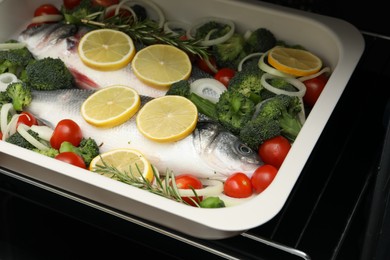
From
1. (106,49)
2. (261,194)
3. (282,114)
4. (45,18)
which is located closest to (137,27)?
(106,49)

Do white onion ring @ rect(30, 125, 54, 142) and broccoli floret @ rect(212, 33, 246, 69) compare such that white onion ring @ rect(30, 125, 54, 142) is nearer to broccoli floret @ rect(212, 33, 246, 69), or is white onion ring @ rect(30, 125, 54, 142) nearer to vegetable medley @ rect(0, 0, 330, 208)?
vegetable medley @ rect(0, 0, 330, 208)

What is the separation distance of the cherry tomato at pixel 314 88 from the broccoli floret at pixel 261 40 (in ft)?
0.56

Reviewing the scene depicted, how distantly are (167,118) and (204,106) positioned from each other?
5.1 inches

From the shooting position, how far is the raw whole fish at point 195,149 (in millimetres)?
1559

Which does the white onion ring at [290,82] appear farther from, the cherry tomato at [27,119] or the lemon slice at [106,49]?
the cherry tomato at [27,119]

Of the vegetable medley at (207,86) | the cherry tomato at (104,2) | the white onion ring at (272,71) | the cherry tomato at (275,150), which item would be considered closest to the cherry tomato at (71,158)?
the vegetable medley at (207,86)

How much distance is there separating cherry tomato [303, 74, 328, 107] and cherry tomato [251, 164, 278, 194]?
0.30 metres

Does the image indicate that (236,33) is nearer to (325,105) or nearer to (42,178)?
(325,105)

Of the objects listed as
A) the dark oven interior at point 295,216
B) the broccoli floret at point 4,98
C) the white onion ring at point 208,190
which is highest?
the broccoli floret at point 4,98

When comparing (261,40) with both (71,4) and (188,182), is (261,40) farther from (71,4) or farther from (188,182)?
(71,4)

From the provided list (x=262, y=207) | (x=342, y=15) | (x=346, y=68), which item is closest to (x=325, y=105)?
(x=346, y=68)

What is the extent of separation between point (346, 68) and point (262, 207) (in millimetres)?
515

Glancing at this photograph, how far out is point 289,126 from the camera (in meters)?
1.60

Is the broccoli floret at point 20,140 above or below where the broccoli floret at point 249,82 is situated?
below
